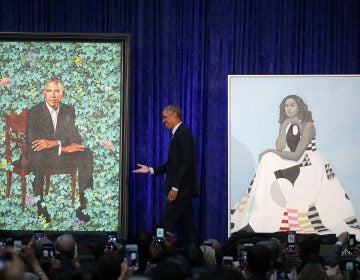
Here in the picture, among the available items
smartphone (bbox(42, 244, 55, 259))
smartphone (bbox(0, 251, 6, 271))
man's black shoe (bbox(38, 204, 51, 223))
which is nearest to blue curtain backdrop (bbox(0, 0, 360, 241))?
man's black shoe (bbox(38, 204, 51, 223))

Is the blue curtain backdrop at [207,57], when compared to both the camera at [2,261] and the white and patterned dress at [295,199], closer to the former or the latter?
the white and patterned dress at [295,199]

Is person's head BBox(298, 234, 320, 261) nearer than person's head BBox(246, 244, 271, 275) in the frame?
No

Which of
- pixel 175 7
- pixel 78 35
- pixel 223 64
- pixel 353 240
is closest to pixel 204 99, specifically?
pixel 223 64

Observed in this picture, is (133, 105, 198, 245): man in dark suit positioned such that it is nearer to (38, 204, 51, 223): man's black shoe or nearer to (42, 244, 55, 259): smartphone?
(38, 204, 51, 223): man's black shoe

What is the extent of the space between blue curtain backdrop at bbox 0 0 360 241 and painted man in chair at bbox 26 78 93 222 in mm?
887

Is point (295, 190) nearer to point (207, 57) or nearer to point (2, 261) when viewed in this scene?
point (207, 57)

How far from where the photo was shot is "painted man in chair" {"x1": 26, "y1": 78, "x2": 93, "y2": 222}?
29.9ft

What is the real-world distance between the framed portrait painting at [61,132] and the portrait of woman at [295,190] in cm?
148

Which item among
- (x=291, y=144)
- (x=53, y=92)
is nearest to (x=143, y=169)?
(x=53, y=92)

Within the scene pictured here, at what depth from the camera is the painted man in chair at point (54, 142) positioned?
9117 mm

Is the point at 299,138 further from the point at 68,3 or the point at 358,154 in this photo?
the point at 68,3

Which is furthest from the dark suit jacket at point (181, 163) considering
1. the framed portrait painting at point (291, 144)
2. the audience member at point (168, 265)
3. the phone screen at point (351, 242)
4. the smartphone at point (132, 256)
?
the smartphone at point (132, 256)

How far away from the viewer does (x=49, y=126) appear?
30.1ft

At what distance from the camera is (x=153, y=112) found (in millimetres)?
9914
